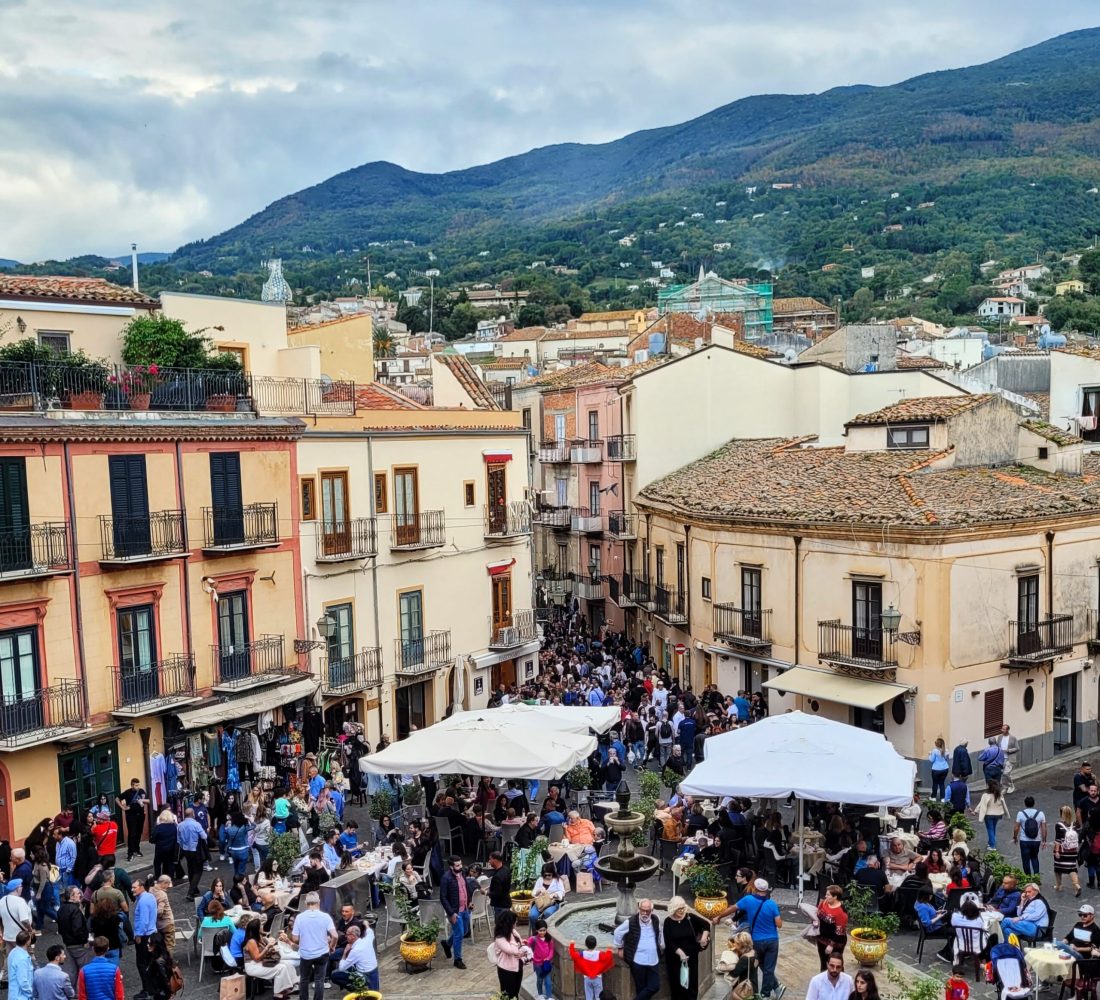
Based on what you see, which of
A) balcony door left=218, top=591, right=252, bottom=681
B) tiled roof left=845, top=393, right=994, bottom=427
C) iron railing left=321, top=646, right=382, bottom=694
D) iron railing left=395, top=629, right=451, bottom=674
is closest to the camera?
balcony door left=218, top=591, right=252, bottom=681

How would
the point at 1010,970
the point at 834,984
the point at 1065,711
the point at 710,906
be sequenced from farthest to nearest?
the point at 1065,711 < the point at 710,906 < the point at 1010,970 < the point at 834,984

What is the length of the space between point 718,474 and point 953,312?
109525 mm

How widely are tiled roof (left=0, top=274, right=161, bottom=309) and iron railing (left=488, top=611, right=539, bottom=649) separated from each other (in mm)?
12829

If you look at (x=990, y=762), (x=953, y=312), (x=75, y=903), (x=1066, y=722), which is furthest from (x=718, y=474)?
(x=953, y=312)

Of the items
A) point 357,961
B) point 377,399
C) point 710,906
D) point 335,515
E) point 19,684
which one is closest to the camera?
point 357,961

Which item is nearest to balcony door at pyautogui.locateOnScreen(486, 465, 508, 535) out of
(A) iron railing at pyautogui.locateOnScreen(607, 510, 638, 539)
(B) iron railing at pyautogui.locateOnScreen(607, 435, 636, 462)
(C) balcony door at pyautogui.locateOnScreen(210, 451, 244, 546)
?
(B) iron railing at pyautogui.locateOnScreen(607, 435, 636, 462)

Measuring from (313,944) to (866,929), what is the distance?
278 inches

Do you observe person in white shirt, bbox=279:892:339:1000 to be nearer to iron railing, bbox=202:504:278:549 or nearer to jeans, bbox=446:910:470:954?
jeans, bbox=446:910:470:954

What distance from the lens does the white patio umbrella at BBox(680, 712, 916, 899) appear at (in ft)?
58.4

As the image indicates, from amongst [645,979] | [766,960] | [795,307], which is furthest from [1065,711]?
[795,307]

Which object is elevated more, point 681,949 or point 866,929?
point 681,949

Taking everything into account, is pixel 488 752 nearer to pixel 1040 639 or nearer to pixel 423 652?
pixel 423 652

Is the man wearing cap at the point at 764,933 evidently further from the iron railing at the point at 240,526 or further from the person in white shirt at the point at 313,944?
the iron railing at the point at 240,526

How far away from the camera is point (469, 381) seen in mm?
39281
